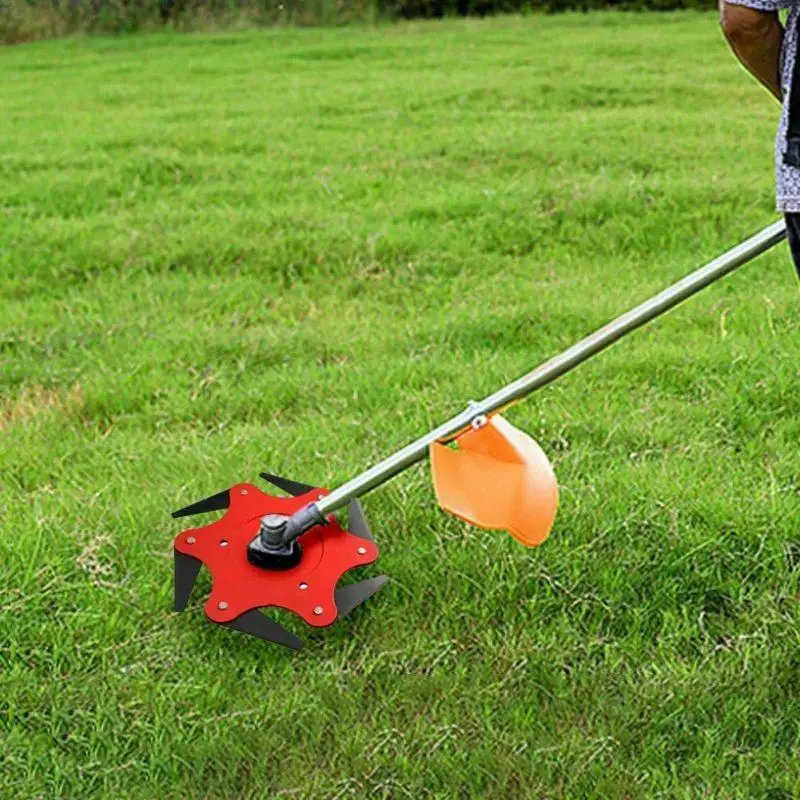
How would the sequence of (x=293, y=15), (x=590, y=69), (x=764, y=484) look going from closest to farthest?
(x=764, y=484) → (x=590, y=69) → (x=293, y=15)

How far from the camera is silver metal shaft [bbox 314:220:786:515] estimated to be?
2.24m

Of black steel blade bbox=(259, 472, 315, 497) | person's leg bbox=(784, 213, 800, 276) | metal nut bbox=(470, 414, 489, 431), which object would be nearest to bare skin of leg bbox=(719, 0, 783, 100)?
person's leg bbox=(784, 213, 800, 276)

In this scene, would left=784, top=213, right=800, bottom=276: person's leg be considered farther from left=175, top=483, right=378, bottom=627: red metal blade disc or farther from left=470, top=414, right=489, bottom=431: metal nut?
left=175, top=483, right=378, bottom=627: red metal blade disc

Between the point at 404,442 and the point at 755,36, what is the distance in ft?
6.07

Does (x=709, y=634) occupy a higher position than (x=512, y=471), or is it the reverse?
(x=512, y=471)

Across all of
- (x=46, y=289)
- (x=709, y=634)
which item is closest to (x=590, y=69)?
(x=46, y=289)

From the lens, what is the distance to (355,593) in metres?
2.71

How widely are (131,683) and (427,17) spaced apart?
13043mm

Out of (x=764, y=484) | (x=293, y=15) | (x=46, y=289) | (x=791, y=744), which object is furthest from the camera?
(x=293, y=15)

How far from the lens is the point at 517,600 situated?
8.93 feet

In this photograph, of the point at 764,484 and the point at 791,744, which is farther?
the point at 764,484

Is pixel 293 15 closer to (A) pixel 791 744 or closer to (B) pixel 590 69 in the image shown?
(B) pixel 590 69

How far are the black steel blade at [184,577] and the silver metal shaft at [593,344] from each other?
46 cm

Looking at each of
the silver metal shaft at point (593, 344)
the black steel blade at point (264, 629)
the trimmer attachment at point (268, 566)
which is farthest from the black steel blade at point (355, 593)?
the silver metal shaft at point (593, 344)
